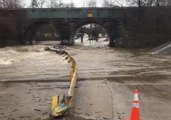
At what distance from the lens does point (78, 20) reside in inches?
2933

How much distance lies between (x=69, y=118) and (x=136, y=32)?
5675cm

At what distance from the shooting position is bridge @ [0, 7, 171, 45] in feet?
216

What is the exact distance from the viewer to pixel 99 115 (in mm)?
10414

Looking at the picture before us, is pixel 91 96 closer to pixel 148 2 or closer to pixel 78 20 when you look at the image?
pixel 148 2

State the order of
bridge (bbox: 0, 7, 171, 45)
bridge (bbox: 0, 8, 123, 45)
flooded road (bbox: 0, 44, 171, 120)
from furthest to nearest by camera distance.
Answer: bridge (bbox: 0, 8, 123, 45), bridge (bbox: 0, 7, 171, 45), flooded road (bbox: 0, 44, 171, 120)

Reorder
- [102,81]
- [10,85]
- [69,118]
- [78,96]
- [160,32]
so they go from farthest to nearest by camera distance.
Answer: [160,32]
[102,81]
[10,85]
[78,96]
[69,118]

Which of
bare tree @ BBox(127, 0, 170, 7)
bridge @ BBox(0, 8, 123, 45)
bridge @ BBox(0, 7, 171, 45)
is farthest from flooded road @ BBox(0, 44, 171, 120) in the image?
bridge @ BBox(0, 8, 123, 45)

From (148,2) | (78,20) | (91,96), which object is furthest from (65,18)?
(91,96)

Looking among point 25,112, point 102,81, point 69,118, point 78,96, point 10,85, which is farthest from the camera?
point 102,81

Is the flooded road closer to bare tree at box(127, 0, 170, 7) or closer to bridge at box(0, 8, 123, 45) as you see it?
bare tree at box(127, 0, 170, 7)

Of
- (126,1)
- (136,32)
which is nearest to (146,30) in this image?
(136,32)

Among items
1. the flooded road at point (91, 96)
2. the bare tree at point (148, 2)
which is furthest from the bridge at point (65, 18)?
the flooded road at point (91, 96)

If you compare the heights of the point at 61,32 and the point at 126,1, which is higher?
the point at 126,1

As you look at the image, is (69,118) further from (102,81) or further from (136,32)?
(136,32)
